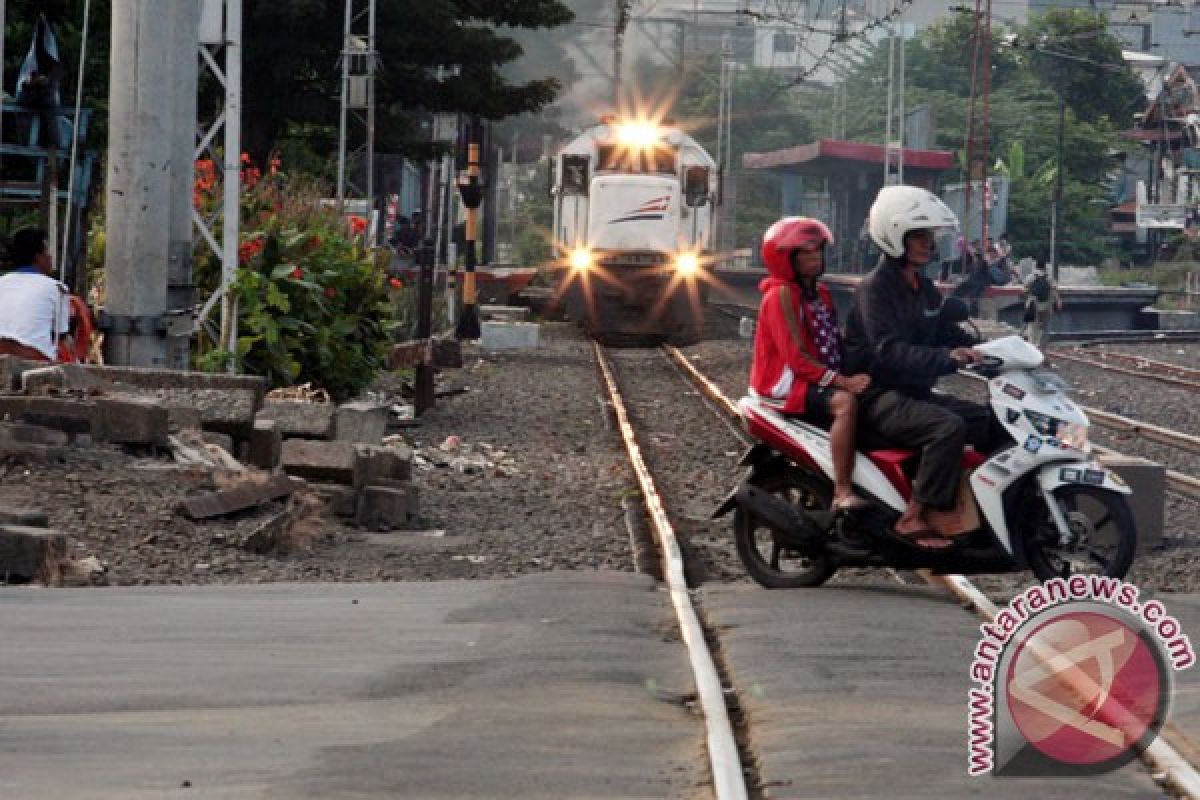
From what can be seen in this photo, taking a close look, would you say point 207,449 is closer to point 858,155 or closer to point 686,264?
point 686,264

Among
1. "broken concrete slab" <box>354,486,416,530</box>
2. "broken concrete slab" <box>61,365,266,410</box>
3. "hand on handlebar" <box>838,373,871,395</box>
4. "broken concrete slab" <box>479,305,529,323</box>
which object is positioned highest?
"hand on handlebar" <box>838,373,871,395</box>

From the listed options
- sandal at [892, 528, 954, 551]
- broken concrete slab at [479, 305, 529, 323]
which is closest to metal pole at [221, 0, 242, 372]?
sandal at [892, 528, 954, 551]

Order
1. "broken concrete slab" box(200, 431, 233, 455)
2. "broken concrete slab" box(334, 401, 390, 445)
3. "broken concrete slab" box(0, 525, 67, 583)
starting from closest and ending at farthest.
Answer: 1. "broken concrete slab" box(0, 525, 67, 583)
2. "broken concrete slab" box(200, 431, 233, 455)
3. "broken concrete slab" box(334, 401, 390, 445)

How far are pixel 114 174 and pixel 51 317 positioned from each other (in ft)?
8.22

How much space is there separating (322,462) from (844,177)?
70.8 m

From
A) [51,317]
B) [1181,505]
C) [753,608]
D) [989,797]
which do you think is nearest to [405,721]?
[989,797]

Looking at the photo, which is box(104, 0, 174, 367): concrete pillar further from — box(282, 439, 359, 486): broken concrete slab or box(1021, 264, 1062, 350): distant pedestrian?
box(1021, 264, 1062, 350): distant pedestrian

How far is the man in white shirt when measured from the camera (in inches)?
531

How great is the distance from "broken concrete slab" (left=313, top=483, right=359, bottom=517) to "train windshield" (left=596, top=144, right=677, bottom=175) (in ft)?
76.2

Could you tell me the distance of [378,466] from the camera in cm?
1377

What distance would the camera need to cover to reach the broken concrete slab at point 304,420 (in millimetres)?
15047

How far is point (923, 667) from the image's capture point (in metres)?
7.79

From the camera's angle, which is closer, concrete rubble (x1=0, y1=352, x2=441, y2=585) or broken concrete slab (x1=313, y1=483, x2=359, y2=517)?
concrete rubble (x1=0, y1=352, x2=441, y2=585)

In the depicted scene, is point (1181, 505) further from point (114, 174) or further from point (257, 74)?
point (257, 74)
